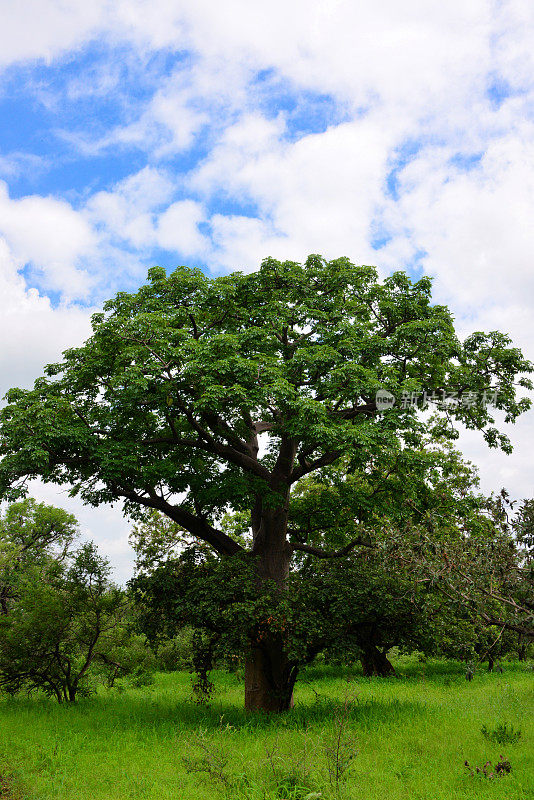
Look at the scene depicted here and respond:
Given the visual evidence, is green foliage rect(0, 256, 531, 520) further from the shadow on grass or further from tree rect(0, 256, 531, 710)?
the shadow on grass

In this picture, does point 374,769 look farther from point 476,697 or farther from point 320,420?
point 476,697

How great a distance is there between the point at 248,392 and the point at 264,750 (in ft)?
→ 23.6

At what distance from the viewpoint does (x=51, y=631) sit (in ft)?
52.7

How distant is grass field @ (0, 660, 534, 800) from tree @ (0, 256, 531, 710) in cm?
251

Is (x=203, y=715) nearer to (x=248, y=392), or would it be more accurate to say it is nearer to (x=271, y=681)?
(x=271, y=681)

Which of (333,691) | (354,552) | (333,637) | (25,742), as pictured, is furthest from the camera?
(333,691)

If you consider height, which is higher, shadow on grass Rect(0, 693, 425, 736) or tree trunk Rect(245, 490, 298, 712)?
tree trunk Rect(245, 490, 298, 712)

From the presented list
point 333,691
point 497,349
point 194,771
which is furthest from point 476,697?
point 194,771

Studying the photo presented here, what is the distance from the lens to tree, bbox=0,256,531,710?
532 inches

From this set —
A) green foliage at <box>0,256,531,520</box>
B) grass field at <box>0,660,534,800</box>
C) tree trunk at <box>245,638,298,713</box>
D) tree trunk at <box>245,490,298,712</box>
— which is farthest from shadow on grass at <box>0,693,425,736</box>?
green foliage at <box>0,256,531,520</box>

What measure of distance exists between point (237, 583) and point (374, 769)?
16.8 feet

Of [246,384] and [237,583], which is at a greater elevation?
[246,384]

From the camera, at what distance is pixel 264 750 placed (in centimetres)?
1098

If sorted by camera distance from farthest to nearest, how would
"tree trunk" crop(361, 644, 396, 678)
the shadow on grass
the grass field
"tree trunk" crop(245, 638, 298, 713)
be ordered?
1. "tree trunk" crop(361, 644, 396, 678)
2. "tree trunk" crop(245, 638, 298, 713)
3. the shadow on grass
4. the grass field
